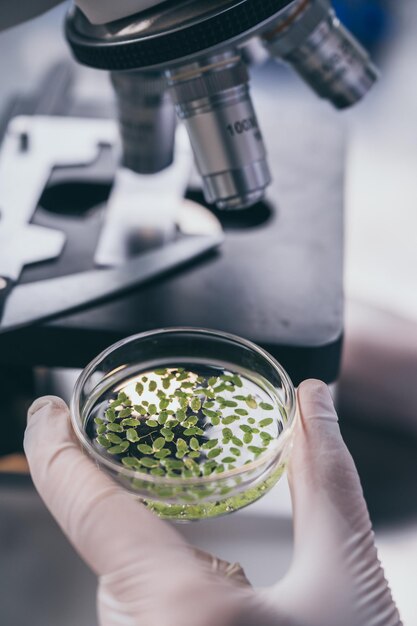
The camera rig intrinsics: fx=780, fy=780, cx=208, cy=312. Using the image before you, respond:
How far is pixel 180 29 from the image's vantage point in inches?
27.9

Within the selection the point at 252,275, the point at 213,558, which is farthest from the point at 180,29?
the point at 213,558

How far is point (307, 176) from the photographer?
1133 millimetres

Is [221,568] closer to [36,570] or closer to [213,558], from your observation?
[213,558]

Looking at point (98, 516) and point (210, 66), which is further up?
point (210, 66)

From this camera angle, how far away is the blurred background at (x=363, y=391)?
89cm

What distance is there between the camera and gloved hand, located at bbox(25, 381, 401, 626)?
64cm

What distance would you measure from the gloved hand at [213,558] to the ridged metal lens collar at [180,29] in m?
0.36

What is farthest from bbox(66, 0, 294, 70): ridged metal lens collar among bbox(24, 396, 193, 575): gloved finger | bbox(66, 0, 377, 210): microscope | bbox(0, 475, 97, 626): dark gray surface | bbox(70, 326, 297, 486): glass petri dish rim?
bbox(0, 475, 97, 626): dark gray surface

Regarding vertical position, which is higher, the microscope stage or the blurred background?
the microscope stage

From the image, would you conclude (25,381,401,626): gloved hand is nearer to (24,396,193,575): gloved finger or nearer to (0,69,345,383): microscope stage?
(24,396,193,575): gloved finger

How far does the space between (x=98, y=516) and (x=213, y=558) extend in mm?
105

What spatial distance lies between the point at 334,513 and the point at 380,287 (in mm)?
629

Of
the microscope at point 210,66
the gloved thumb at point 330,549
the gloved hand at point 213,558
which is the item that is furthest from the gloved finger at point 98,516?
the microscope at point 210,66

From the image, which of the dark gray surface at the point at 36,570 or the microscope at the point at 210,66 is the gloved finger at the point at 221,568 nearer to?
the dark gray surface at the point at 36,570
